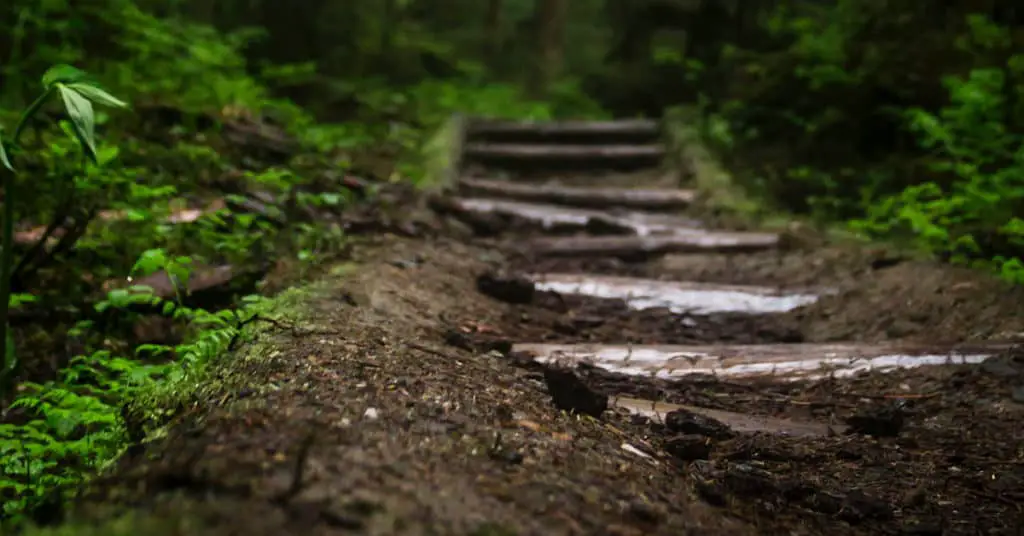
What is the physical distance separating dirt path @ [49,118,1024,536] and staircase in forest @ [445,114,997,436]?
2cm

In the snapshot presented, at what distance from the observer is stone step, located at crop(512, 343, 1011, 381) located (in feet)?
9.36

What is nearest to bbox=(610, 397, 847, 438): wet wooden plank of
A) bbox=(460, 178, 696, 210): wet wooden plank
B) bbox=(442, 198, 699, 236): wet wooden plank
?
bbox=(442, 198, 699, 236): wet wooden plank

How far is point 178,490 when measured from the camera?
1.35 meters

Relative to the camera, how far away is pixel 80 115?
6.66 feet

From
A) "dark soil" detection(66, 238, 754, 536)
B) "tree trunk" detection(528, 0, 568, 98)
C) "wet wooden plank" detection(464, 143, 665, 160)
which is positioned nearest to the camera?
"dark soil" detection(66, 238, 754, 536)

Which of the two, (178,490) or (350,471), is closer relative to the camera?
(178,490)

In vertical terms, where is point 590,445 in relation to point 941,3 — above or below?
below

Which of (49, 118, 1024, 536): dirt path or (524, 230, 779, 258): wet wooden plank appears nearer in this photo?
(49, 118, 1024, 536): dirt path

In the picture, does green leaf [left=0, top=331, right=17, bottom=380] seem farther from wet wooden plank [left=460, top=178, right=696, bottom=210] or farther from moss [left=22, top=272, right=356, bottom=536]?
wet wooden plank [left=460, top=178, right=696, bottom=210]

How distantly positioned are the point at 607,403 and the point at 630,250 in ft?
8.12

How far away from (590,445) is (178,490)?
988 millimetres

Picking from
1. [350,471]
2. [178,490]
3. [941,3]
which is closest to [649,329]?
[350,471]

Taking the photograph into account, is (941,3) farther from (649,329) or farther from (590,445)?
(590,445)

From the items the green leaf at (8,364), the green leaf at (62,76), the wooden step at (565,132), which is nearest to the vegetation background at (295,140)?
the green leaf at (8,364)
